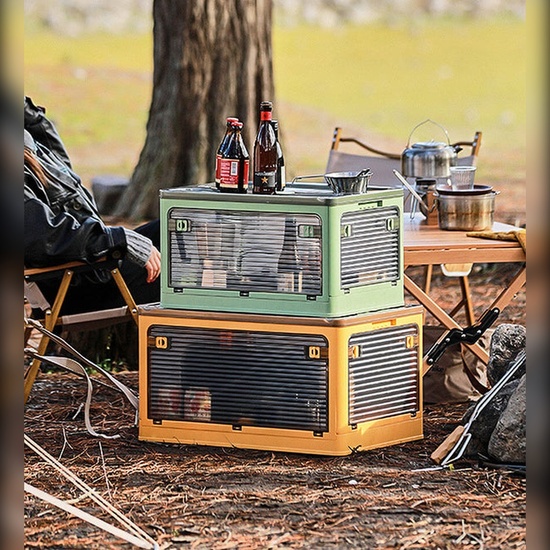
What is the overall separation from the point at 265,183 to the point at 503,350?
3.38 feet

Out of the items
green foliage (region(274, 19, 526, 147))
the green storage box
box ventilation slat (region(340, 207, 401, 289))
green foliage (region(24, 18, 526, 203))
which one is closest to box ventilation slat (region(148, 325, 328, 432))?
the green storage box

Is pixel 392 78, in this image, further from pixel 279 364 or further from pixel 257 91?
pixel 279 364

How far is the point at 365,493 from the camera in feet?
12.0

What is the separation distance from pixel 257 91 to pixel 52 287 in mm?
3712

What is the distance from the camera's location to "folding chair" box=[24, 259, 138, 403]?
4543mm

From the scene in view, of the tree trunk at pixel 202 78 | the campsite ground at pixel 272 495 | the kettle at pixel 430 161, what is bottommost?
the campsite ground at pixel 272 495

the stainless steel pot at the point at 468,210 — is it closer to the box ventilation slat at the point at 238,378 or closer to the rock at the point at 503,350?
the rock at the point at 503,350

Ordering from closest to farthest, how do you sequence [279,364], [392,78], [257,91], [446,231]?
[279,364] < [446,231] < [257,91] < [392,78]

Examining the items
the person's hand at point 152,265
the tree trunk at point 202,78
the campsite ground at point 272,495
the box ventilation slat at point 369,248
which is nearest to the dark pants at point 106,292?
the person's hand at point 152,265

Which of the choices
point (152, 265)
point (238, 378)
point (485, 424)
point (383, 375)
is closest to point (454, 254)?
point (383, 375)

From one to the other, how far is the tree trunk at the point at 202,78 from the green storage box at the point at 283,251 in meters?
4.09

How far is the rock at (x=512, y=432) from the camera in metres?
3.78

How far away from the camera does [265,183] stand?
13.3 ft
